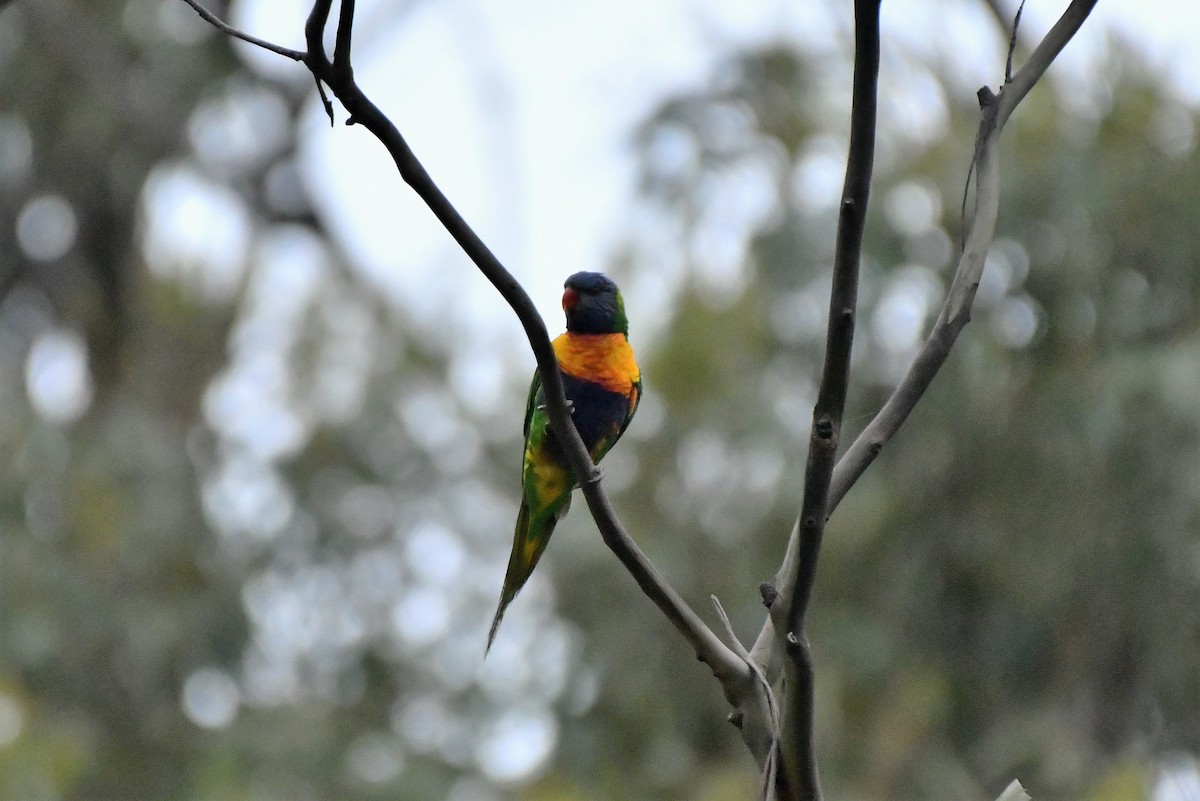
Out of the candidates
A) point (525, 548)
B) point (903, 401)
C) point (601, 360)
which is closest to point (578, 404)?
point (601, 360)

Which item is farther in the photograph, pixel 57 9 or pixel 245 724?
pixel 57 9

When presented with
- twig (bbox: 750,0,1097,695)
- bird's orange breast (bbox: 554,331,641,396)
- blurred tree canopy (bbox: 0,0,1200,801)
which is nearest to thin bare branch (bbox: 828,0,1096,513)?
twig (bbox: 750,0,1097,695)

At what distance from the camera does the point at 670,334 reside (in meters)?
4.74

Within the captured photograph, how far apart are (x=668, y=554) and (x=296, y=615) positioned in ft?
6.76

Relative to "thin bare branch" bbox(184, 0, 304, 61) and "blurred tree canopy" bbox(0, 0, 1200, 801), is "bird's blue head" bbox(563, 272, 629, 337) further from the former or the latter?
"blurred tree canopy" bbox(0, 0, 1200, 801)

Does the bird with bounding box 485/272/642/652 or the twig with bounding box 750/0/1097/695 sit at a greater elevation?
the twig with bounding box 750/0/1097/695

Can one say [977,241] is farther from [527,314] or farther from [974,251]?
[527,314]

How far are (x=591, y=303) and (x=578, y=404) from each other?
19 cm

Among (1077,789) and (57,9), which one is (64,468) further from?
(1077,789)

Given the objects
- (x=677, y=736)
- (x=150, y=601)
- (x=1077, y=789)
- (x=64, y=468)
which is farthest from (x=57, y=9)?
(x=1077, y=789)

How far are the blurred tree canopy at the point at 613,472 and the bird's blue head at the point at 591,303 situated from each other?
65.5 inches

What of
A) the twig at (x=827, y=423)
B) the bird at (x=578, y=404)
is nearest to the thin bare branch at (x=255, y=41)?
the twig at (x=827, y=423)

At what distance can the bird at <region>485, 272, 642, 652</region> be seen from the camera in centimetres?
206

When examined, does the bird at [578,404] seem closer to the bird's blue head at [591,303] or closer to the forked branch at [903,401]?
the bird's blue head at [591,303]
